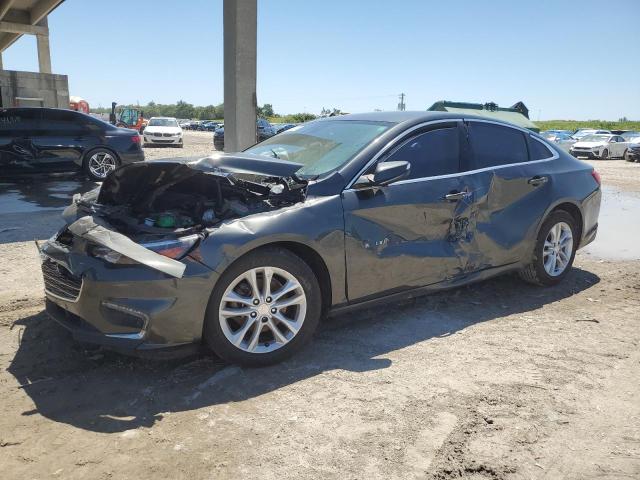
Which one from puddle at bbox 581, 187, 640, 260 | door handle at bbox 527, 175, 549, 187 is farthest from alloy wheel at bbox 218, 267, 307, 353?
puddle at bbox 581, 187, 640, 260

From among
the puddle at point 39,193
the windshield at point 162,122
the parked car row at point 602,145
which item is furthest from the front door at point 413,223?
the parked car row at point 602,145

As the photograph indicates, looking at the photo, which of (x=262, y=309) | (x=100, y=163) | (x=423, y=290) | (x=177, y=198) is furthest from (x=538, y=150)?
(x=100, y=163)

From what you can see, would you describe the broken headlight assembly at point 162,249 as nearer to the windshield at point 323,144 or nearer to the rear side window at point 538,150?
the windshield at point 323,144

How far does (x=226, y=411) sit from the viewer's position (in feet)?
9.09

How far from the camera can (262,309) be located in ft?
10.4

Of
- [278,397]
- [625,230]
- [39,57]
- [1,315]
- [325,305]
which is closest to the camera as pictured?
[278,397]

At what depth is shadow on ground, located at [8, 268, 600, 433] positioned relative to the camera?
2.79m

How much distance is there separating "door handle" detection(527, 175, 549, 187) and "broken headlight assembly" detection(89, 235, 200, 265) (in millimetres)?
3008

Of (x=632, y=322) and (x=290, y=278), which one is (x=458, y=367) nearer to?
(x=290, y=278)

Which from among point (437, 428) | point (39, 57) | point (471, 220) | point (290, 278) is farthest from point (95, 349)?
point (39, 57)

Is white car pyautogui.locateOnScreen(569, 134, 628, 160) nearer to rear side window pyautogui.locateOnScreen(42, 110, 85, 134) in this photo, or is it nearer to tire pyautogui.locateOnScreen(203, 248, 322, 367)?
rear side window pyautogui.locateOnScreen(42, 110, 85, 134)

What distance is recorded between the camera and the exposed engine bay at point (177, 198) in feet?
10.9

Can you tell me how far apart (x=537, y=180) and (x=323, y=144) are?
6.46 feet

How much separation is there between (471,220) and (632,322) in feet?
5.12
